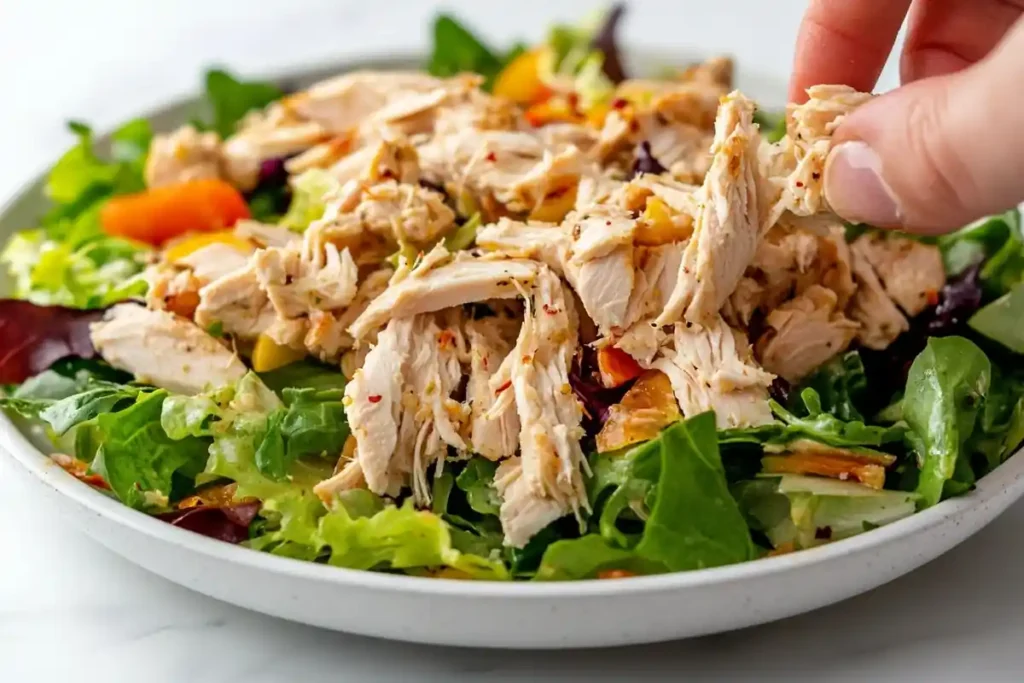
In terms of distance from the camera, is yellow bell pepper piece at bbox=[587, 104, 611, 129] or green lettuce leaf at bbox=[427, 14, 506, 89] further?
green lettuce leaf at bbox=[427, 14, 506, 89]

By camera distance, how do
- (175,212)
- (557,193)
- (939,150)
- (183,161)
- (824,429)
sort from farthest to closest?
(183,161) < (175,212) < (557,193) < (824,429) < (939,150)

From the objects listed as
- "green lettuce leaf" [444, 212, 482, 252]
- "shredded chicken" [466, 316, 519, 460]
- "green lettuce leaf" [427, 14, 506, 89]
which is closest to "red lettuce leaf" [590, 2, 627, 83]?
"green lettuce leaf" [427, 14, 506, 89]

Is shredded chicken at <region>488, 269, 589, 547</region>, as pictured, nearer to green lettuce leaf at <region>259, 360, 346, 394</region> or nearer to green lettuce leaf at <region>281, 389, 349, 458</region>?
green lettuce leaf at <region>281, 389, 349, 458</region>

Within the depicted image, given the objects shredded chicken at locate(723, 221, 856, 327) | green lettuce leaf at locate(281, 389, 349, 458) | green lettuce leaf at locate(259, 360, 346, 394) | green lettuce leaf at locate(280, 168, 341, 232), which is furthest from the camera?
green lettuce leaf at locate(280, 168, 341, 232)

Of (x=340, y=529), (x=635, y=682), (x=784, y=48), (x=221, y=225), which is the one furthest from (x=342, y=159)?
(x=784, y=48)

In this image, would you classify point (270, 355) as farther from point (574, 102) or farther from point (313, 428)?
point (574, 102)

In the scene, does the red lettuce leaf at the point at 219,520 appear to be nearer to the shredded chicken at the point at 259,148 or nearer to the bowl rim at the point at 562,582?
the bowl rim at the point at 562,582

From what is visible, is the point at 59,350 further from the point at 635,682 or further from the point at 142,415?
the point at 635,682

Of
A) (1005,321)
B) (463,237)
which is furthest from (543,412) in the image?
(1005,321)
